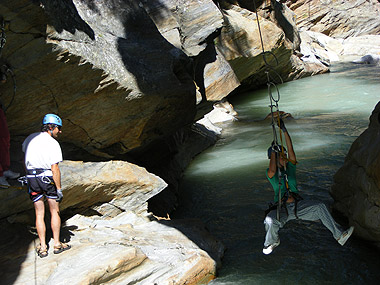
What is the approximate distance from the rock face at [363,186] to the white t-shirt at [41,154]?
4416 mm

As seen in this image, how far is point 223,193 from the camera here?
8.88 meters

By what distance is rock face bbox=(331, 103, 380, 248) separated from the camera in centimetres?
580

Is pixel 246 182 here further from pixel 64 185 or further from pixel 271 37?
pixel 271 37

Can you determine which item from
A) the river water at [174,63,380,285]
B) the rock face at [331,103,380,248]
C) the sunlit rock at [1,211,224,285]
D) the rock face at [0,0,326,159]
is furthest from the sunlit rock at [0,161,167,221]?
the rock face at [331,103,380,248]

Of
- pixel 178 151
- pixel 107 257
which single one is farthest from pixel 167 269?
pixel 178 151

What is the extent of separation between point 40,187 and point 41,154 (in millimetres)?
401

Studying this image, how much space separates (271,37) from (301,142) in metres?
8.25

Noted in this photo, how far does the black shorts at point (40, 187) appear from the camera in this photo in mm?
4805

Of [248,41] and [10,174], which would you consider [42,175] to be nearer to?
[10,174]

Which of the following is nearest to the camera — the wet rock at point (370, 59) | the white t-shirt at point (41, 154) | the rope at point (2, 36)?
the white t-shirt at point (41, 154)

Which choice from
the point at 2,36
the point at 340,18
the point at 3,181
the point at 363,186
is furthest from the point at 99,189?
the point at 340,18

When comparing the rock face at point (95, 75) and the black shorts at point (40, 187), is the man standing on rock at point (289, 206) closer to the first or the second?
the black shorts at point (40, 187)

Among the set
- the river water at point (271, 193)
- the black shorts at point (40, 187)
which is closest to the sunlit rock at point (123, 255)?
the river water at point (271, 193)

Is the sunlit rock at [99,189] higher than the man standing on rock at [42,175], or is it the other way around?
the man standing on rock at [42,175]
